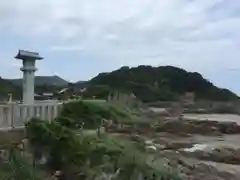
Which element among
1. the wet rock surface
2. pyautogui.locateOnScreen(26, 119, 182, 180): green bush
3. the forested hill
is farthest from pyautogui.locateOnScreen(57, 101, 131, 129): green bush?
the forested hill

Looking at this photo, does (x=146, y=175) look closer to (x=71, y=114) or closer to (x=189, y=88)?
(x=71, y=114)

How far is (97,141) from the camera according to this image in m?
7.55

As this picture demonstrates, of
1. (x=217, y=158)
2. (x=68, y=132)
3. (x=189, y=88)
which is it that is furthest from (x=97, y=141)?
(x=189, y=88)

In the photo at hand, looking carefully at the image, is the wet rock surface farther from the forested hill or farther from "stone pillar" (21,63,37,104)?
the forested hill

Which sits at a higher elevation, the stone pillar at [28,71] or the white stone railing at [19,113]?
the stone pillar at [28,71]

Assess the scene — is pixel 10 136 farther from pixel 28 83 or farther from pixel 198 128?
pixel 198 128

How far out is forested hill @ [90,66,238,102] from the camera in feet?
139

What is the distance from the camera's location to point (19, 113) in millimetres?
8992

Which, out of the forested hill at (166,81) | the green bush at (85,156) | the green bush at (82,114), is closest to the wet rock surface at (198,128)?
the green bush at (82,114)

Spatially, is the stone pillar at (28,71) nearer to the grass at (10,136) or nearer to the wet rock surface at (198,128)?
the grass at (10,136)

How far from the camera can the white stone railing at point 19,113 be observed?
8.62m

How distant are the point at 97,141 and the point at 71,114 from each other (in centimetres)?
124

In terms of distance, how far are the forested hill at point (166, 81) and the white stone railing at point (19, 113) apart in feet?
103

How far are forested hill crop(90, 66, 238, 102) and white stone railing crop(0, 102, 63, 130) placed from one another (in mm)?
31533
